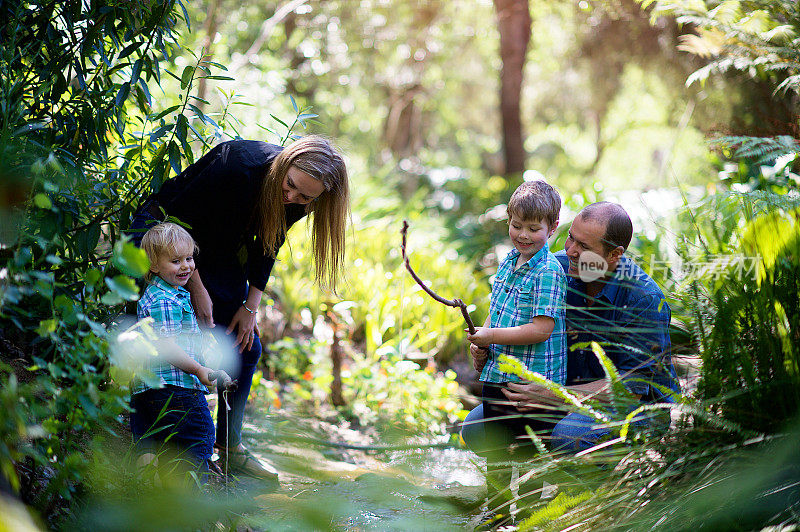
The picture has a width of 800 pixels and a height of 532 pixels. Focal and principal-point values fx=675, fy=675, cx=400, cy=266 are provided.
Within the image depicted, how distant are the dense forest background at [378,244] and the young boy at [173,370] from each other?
0.39ft

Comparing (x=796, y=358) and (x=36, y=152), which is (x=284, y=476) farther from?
(x=796, y=358)

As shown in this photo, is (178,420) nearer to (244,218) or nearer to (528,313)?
(244,218)

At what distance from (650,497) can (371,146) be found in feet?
51.9

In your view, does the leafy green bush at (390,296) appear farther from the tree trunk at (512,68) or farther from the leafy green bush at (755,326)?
the tree trunk at (512,68)

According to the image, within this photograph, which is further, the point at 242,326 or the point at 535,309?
the point at 242,326

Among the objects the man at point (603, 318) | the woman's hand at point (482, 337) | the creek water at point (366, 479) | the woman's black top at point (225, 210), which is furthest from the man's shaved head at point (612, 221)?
the woman's black top at point (225, 210)

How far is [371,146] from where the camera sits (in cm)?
1703

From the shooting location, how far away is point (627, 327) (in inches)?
88.2

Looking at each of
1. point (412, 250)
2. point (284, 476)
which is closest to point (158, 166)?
point (284, 476)

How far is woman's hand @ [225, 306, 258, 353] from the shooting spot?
2.72m

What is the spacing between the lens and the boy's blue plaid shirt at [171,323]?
7.43ft

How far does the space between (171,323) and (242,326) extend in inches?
18.5

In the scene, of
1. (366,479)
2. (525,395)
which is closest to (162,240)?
(366,479)

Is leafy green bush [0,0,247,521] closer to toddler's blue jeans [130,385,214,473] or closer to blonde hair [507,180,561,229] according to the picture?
toddler's blue jeans [130,385,214,473]
